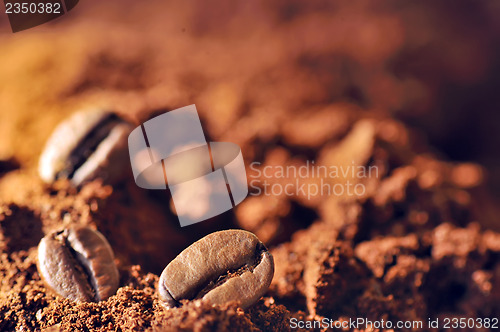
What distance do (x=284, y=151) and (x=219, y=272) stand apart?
0.67m

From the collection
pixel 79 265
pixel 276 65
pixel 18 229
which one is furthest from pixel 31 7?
pixel 276 65

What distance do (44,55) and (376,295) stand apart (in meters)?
1.49

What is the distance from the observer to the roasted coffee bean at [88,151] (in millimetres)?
1088

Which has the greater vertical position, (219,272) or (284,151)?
(219,272)

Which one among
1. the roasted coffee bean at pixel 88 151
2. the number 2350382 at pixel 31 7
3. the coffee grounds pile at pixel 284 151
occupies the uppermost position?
the number 2350382 at pixel 31 7

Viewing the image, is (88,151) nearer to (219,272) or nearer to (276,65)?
(219,272)

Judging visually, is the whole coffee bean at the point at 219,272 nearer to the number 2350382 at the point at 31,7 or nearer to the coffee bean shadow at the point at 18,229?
the coffee bean shadow at the point at 18,229

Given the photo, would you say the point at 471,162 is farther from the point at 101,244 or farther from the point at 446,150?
the point at 101,244

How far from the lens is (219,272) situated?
30.4 inches

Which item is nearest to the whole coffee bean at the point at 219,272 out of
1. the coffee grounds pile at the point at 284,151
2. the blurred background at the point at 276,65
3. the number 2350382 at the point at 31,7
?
the coffee grounds pile at the point at 284,151

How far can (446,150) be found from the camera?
167cm

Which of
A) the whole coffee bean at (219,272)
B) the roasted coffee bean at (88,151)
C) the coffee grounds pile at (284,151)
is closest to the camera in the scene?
the whole coffee bean at (219,272)

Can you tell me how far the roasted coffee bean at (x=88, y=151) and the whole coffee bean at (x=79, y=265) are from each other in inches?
8.5

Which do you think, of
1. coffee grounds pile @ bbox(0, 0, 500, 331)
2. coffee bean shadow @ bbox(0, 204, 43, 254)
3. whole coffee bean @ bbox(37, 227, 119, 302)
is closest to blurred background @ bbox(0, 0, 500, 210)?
coffee grounds pile @ bbox(0, 0, 500, 331)
